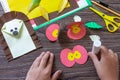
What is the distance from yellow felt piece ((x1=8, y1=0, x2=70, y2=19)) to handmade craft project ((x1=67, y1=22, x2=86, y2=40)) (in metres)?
0.10

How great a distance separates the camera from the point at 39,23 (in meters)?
0.89

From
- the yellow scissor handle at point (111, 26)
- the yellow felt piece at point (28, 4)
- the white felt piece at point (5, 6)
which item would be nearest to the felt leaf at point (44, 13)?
the yellow felt piece at point (28, 4)

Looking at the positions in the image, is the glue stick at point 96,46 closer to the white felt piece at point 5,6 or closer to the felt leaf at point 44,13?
the felt leaf at point 44,13

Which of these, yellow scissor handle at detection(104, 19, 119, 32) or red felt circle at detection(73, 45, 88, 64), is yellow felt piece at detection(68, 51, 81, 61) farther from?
yellow scissor handle at detection(104, 19, 119, 32)

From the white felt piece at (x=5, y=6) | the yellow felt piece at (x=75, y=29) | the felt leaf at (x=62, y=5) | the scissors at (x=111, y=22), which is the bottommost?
the scissors at (x=111, y=22)

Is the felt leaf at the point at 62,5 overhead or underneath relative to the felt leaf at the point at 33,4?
underneath

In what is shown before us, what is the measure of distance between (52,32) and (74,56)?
0.41 ft

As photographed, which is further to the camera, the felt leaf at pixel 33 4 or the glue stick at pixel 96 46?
the felt leaf at pixel 33 4

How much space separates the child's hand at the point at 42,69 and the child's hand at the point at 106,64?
0.46 ft

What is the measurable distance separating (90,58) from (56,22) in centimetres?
19

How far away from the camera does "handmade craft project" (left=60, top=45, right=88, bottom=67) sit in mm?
829

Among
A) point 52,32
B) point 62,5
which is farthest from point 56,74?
point 62,5

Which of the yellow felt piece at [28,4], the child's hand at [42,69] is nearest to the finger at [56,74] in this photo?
the child's hand at [42,69]

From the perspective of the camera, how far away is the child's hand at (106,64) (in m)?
0.81
